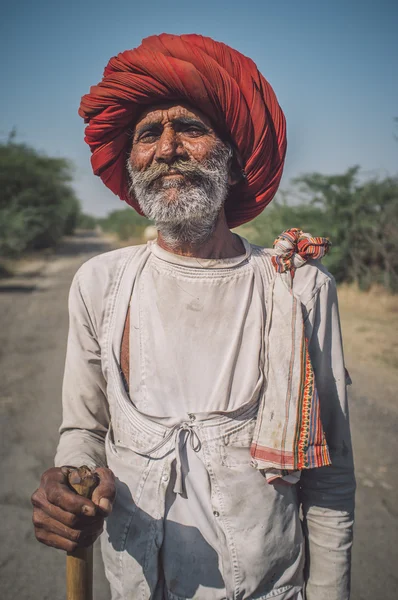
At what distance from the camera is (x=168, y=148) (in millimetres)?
1423

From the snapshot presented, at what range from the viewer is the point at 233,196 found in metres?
1.77

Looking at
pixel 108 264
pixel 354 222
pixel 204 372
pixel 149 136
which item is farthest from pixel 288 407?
pixel 354 222

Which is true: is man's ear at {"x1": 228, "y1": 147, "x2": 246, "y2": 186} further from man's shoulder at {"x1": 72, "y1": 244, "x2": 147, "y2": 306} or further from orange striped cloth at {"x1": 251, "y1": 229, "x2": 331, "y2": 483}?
orange striped cloth at {"x1": 251, "y1": 229, "x2": 331, "y2": 483}

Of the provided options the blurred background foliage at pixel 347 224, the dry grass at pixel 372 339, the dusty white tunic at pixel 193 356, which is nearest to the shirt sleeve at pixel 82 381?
the dusty white tunic at pixel 193 356

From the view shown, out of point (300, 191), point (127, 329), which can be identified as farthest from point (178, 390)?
point (300, 191)

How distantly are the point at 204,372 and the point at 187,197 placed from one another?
0.59m

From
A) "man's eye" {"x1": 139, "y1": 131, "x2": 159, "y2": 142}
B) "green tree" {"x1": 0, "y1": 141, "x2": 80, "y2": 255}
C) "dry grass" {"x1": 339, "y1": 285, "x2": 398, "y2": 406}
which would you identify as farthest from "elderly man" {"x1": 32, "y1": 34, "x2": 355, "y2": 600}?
"green tree" {"x1": 0, "y1": 141, "x2": 80, "y2": 255}

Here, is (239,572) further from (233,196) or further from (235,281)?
(233,196)

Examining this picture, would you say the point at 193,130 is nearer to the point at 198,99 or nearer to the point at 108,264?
the point at 198,99

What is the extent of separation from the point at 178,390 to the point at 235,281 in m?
0.41

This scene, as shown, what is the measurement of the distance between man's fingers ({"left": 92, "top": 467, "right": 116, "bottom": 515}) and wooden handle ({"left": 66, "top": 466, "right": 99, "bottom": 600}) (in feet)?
0.05

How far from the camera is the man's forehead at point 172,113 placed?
1.49m

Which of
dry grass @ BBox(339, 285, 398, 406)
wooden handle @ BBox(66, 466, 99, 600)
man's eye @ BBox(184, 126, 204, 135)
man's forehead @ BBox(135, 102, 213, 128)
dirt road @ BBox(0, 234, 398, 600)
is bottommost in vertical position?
dirt road @ BBox(0, 234, 398, 600)

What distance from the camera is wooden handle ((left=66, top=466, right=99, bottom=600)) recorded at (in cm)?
109
